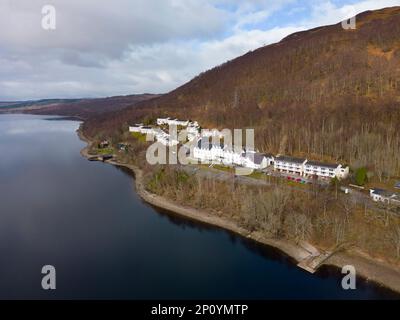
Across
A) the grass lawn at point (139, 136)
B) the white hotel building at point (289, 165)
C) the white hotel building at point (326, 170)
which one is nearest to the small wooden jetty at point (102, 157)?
the grass lawn at point (139, 136)

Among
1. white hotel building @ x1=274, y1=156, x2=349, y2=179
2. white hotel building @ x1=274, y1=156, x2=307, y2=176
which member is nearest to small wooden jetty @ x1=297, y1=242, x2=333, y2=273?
white hotel building @ x1=274, y1=156, x2=349, y2=179

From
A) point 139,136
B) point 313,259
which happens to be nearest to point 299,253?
point 313,259

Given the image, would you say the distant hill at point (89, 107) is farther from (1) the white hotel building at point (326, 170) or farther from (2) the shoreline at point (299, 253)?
(1) the white hotel building at point (326, 170)

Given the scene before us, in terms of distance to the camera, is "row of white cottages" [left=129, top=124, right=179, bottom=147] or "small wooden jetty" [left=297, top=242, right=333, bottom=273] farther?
"row of white cottages" [left=129, top=124, right=179, bottom=147]

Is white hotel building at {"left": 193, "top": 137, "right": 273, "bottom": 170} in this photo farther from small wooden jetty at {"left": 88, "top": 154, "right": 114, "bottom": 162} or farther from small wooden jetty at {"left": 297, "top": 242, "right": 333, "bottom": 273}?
small wooden jetty at {"left": 88, "top": 154, "right": 114, "bottom": 162}

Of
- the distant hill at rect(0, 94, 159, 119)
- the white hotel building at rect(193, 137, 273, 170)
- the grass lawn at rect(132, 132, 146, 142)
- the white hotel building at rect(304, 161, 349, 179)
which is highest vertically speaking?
the distant hill at rect(0, 94, 159, 119)

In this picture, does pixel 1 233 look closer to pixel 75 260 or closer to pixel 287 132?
pixel 75 260
